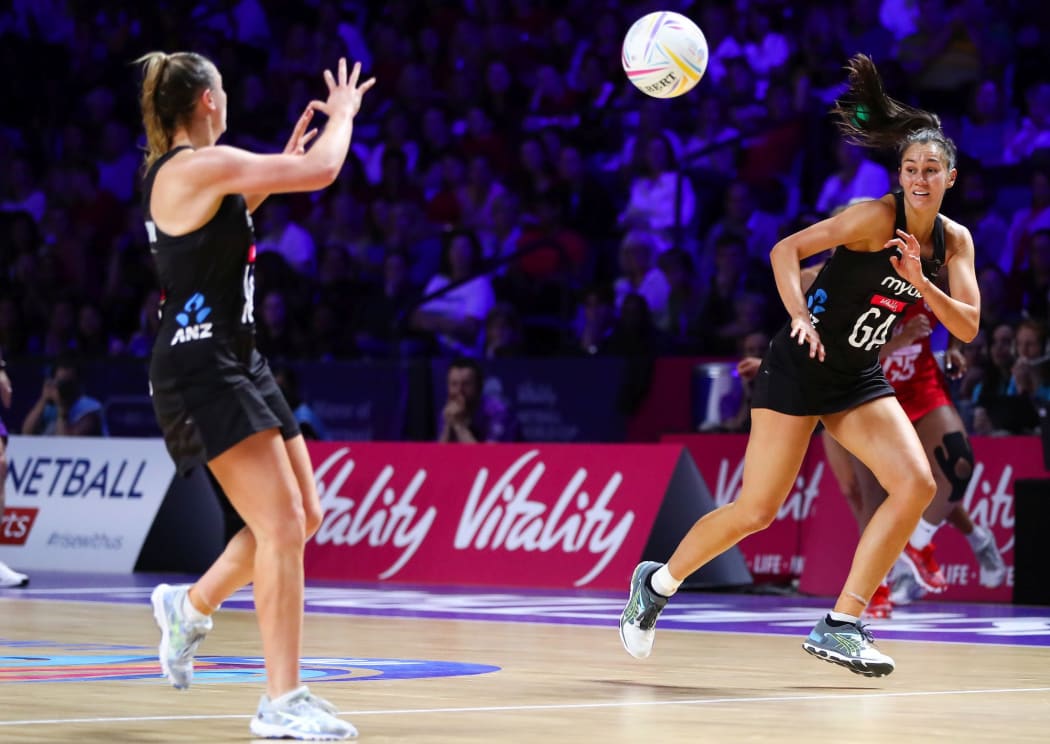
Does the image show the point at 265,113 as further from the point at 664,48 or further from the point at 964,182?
the point at 664,48

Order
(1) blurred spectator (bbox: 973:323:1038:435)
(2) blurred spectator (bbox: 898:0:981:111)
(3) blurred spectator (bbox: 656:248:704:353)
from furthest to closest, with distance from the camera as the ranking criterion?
1. (2) blurred spectator (bbox: 898:0:981:111)
2. (3) blurred spectator (bbox: 656:248:704:353)
3. (1) blurred spectator (bbox: 973:323:1038:435)

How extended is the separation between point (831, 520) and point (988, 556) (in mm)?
1220

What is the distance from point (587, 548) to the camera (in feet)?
46.4

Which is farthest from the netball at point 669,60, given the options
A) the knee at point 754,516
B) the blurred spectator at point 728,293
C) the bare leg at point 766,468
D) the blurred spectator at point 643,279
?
the blurred spectator at point 643,279

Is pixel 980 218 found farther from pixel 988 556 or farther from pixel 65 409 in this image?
pixel 65 409

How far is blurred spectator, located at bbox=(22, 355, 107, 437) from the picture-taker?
1714 centimetres

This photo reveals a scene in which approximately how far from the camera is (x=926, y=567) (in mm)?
12602

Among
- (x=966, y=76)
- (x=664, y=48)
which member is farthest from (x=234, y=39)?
(x=664, y=48)

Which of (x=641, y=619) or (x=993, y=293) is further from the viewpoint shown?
(x=993, y=293)

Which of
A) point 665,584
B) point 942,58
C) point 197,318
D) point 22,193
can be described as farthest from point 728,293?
point 197,318

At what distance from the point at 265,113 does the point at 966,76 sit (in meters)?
8.13

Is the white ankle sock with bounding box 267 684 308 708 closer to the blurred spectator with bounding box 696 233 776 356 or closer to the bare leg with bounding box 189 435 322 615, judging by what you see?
the bare leg with bounding box 189 435 322 615

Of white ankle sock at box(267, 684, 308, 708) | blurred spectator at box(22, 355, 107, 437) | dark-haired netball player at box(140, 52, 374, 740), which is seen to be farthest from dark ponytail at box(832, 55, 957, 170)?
blurred spectator at box(22, 355, 107, 437)

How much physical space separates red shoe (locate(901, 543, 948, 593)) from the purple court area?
17cm
